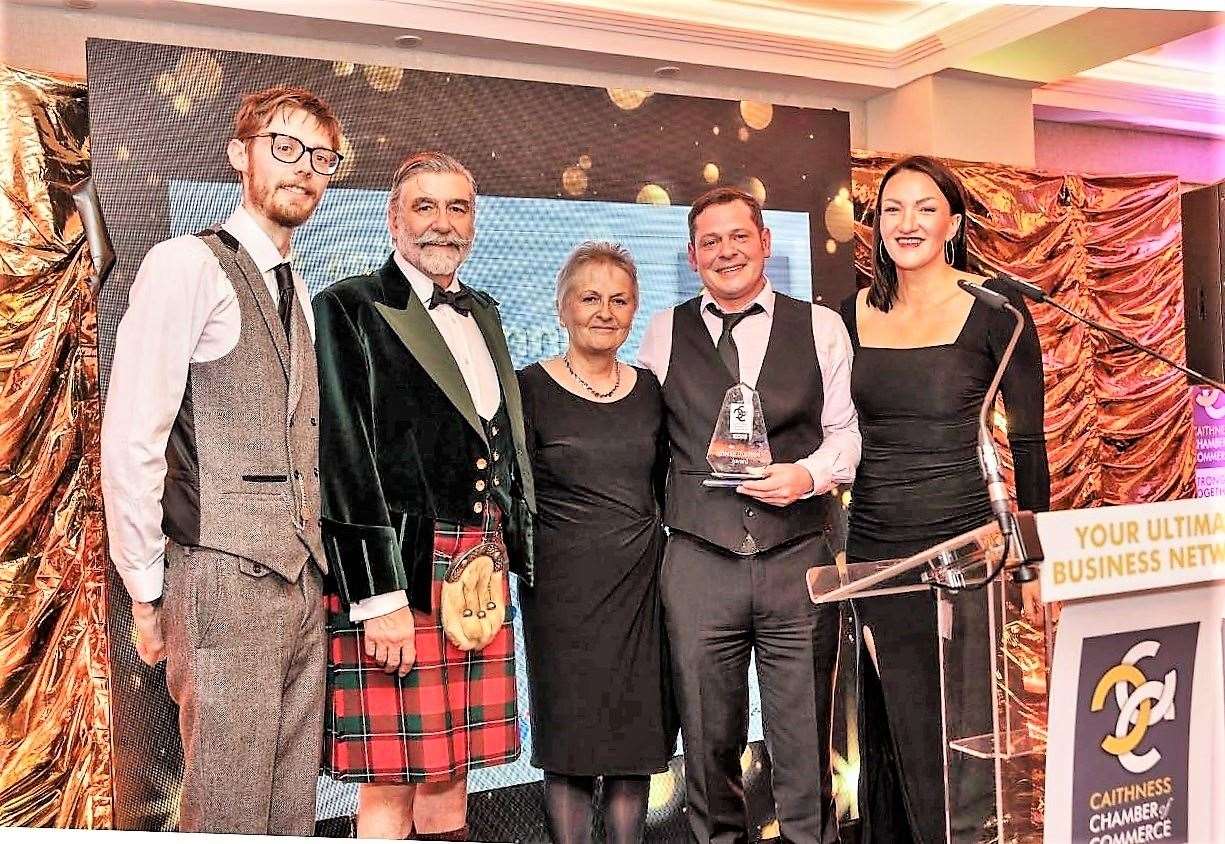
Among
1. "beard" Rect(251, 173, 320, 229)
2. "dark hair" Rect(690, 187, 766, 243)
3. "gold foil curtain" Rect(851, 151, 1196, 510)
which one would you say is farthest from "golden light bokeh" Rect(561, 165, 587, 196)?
"gold foil curtain" Rect(851, 151, 1196, 510)

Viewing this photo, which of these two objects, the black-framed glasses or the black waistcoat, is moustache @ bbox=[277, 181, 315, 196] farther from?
the black waistcoat

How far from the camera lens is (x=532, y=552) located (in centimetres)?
321

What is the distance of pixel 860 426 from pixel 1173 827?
1.58 m

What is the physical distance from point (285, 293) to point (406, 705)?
1.11 meters

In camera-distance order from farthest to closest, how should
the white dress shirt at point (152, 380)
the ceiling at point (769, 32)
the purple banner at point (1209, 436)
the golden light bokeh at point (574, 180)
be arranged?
the purple banner at point (1209, 436) < the ceiling at point (769, 32) < the golden light bokeh at point (574, 180) < the white dress shirt at point (152, 380)

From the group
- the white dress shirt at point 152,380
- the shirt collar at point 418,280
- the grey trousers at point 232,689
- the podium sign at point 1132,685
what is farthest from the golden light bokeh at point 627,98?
the podium sign at point 1132,685

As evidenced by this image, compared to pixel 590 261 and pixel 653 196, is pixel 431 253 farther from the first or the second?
Answer: pixel 653 196

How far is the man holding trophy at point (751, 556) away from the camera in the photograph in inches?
125

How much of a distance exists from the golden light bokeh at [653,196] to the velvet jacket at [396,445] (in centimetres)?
83

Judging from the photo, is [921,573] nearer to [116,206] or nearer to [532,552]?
[532,552]

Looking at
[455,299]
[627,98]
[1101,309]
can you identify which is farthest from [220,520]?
[1101,309]

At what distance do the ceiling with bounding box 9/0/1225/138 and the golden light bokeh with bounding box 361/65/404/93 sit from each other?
1.19 meters

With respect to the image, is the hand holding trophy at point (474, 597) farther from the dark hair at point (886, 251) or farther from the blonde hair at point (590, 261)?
the dark hair at point (886, 251)

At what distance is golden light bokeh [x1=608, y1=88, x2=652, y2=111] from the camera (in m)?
3.62
